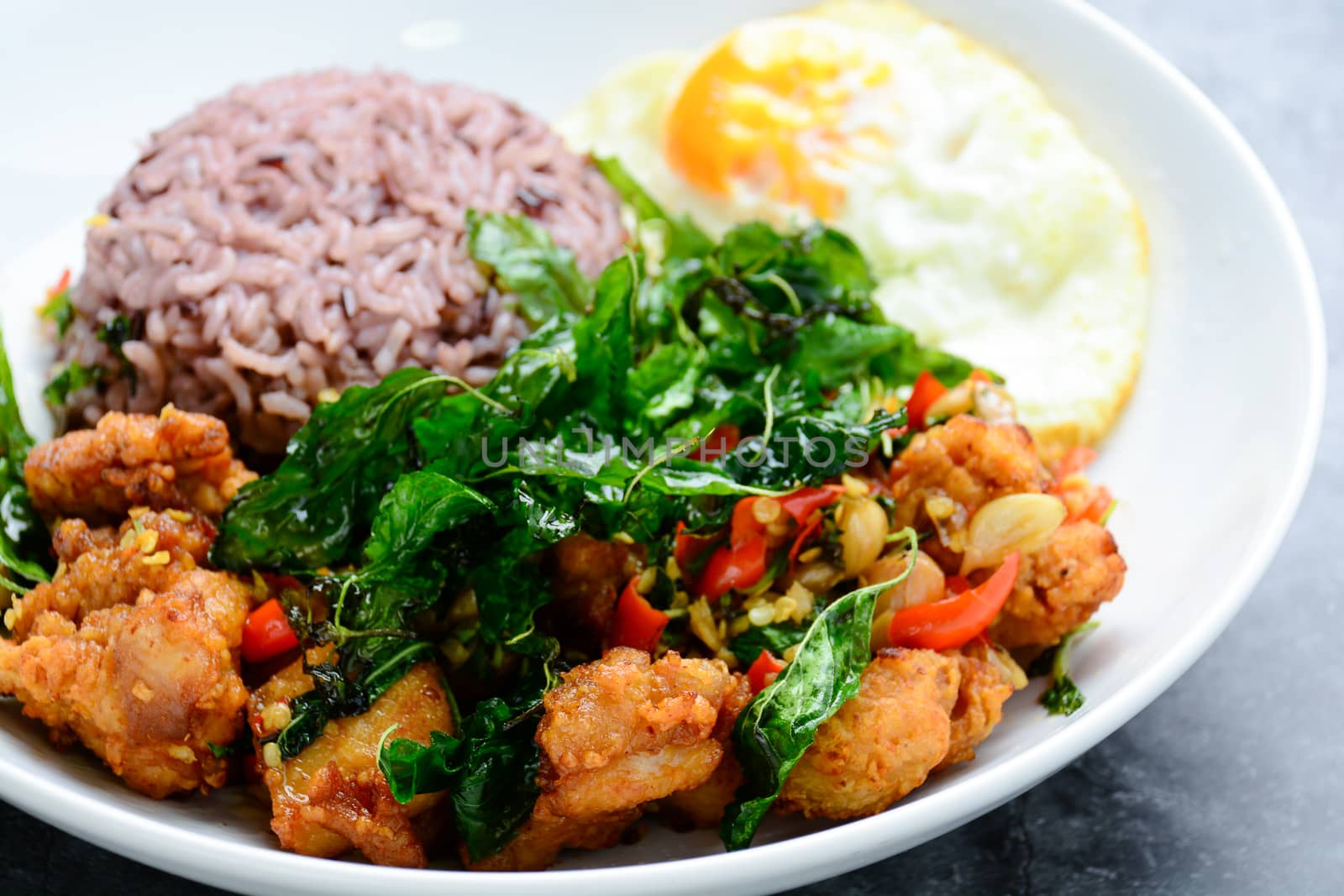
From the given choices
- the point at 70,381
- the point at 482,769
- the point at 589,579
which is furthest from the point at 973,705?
the point at 70,381

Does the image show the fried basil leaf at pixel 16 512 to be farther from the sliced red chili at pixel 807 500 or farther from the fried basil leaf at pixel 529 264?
the sliced red chili at pixel 807 500

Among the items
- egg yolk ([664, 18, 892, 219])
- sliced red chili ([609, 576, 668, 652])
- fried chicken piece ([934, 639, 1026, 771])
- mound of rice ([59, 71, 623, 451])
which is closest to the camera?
fried chicken piece ([934, 639, 1026, 771])

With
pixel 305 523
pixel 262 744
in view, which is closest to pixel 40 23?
pixel 305 523

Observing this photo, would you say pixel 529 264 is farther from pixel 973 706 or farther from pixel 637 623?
pixel 973 706

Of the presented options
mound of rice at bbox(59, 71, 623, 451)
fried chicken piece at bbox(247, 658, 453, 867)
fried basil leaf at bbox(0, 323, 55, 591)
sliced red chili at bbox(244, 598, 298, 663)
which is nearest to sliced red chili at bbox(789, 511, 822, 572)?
fried chicken piece at bbox(247, 658, 453, 867)

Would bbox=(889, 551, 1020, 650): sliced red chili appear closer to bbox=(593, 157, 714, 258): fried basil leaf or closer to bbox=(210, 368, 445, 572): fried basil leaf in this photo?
bbox=(210, 368, 445, 572): fried basil leaf
